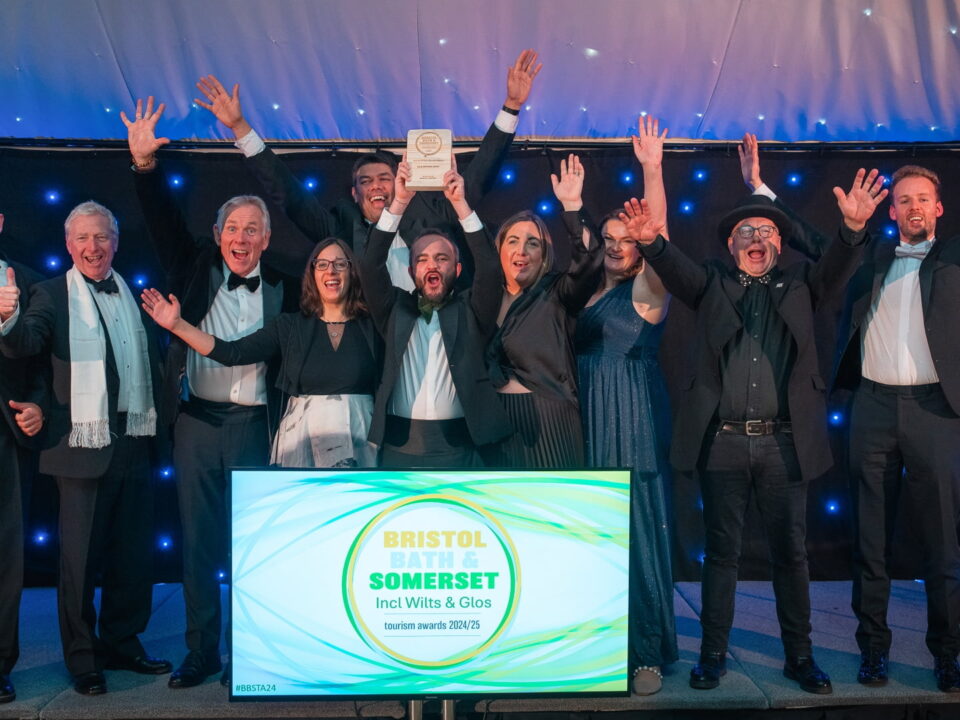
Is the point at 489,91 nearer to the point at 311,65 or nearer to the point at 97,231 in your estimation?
the point at 311,65

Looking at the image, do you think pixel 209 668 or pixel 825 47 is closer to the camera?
pixel 209 668

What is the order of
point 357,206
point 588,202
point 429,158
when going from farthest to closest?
point 588,202
point 357,206
point 429,158

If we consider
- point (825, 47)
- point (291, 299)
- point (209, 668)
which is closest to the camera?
point (209, 668)

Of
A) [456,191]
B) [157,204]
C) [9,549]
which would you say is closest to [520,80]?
[456,191]

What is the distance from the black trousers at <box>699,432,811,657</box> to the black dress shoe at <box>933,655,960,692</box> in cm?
46

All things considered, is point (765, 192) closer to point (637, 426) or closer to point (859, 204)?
point (859, 204)

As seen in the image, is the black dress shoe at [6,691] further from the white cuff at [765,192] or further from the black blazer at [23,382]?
the white cuff at [765,192]

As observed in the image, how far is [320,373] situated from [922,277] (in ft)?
7.50

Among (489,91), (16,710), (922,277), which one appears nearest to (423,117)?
(489,91)

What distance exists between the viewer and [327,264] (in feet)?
11.4

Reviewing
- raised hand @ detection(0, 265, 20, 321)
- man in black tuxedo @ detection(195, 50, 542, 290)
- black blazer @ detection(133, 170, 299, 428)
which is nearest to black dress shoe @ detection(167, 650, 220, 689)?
black blazer @ detection(133, 170, 299, 428)

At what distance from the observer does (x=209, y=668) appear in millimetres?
3402

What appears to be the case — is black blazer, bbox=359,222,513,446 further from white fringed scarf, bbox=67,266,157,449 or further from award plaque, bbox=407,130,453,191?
white fringed scarf, bbox=67,266,157,449

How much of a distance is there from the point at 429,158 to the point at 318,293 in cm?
68
